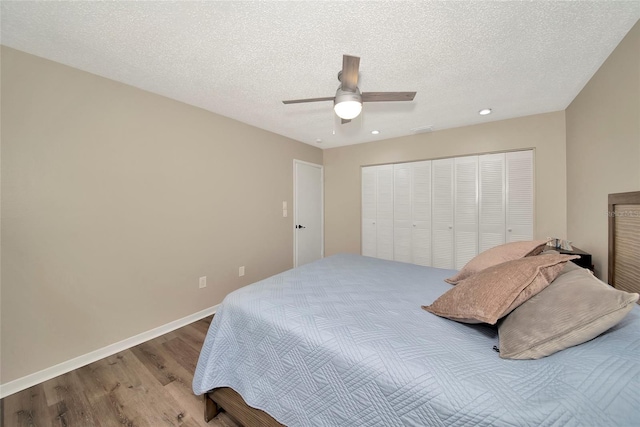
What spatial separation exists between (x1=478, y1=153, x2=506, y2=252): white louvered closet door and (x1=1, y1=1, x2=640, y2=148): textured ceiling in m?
0.85

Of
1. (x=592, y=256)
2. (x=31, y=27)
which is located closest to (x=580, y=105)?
(x=592, y=256)

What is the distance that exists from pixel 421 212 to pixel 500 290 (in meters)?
2.72

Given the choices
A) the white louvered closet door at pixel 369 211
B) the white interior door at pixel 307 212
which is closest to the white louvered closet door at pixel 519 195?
the white louvered closet door at pixel 369 211

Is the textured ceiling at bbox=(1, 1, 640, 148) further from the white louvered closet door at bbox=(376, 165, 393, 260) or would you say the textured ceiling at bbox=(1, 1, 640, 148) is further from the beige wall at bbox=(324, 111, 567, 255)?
the white louvered closet door at bbox=(376, 165, 393, 260)

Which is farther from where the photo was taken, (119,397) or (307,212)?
(307,212)

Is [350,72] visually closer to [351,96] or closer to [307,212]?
[351,96]

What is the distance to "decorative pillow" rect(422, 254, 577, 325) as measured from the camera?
102cm

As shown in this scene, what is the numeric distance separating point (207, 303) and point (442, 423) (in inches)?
108

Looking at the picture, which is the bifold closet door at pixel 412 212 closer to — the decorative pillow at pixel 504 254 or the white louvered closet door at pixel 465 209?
the white louvered closet door at pixel 465 209

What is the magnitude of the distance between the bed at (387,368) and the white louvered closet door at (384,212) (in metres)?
2.22

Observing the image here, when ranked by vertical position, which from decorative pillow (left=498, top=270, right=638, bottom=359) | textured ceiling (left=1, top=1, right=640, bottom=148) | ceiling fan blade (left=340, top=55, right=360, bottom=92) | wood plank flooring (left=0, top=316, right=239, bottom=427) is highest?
textured ceiling (left=1, top=1, right=640, bottom=148)

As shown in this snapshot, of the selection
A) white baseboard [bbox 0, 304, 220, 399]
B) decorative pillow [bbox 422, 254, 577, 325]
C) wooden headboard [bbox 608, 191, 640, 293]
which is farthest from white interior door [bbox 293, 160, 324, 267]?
wooden headboard [bbox 608, 191, 640, 293]

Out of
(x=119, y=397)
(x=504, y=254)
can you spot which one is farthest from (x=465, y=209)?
(x=119, y=397)

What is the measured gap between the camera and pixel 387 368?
0.90 m
